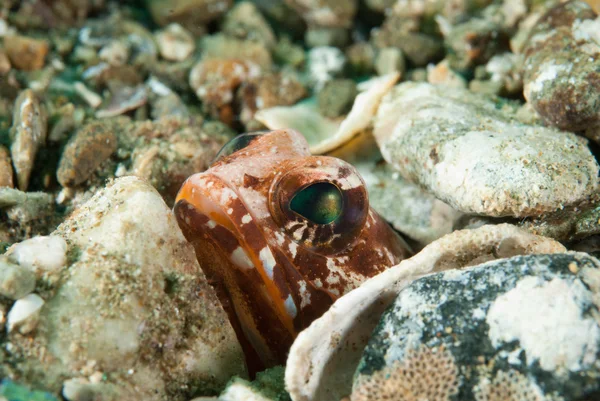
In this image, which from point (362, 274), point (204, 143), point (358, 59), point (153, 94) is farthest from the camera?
point (358, 59)

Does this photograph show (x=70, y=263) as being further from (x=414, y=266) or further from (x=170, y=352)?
(x=414, y=266)

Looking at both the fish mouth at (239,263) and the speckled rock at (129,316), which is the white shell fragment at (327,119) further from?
the speckled rock at (129,316)

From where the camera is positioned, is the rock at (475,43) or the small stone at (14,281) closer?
the small stone at (14,281)

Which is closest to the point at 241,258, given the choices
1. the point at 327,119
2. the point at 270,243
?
the point at 270,243

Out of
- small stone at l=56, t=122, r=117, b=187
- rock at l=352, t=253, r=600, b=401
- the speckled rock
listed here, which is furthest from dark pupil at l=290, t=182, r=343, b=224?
small stone at l=56, t=122, r=117, b=187

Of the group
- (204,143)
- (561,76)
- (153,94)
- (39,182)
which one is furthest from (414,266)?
(153,94)

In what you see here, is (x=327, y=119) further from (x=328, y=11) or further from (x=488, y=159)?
(x=488, y=159)

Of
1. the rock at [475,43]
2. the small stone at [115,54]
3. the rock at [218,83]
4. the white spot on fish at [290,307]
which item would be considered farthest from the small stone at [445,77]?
the small stone at [115,54]

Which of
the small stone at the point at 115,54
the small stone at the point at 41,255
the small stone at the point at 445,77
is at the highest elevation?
the small stone at the point at 445,77
